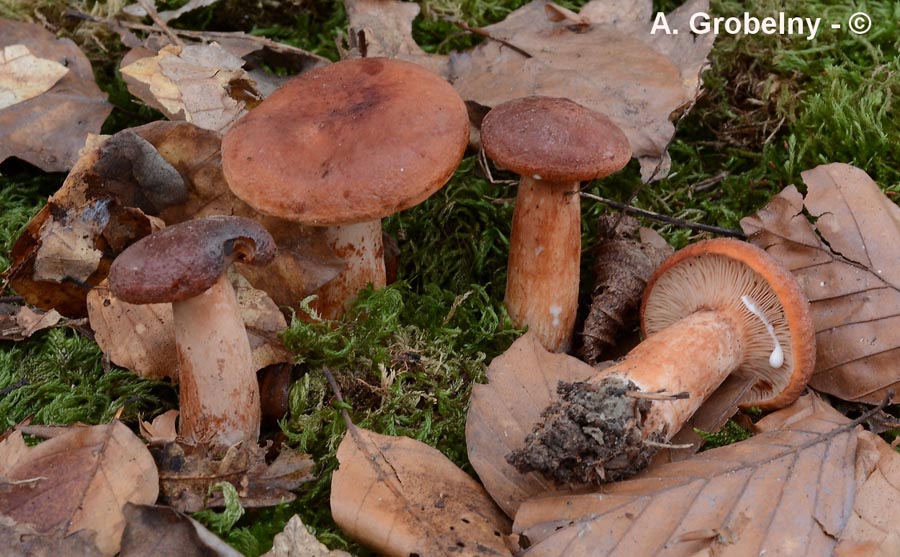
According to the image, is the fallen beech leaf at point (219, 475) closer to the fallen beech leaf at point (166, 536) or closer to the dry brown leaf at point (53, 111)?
the fallen beech leaf at point (166, 536)

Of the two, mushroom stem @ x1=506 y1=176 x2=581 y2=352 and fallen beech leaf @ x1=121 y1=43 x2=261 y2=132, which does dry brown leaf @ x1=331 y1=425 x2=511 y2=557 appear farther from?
fallen beech leaf @ x1=121 y1=43 x2=261 y2=132

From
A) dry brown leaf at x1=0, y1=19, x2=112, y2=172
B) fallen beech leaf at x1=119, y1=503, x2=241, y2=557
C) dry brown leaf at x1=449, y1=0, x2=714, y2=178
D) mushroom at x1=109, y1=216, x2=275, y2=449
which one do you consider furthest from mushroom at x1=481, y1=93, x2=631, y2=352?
dry brown leaf at x1=0, y1=19, x2=112, y2=172

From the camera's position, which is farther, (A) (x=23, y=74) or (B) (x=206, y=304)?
(A) (x=23, y=74)

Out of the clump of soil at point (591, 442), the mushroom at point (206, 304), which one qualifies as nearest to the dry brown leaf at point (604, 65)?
the clump of soil at point (591, 442)

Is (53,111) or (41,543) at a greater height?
(53,111)

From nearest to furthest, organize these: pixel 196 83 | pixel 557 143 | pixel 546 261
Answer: pixel 557 143 → pixel 546 261 → pixel 196 83

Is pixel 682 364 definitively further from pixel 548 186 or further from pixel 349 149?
pixel 349 149

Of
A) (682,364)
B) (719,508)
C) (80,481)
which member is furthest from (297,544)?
(682,364)
